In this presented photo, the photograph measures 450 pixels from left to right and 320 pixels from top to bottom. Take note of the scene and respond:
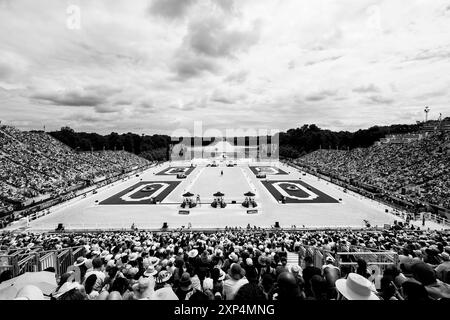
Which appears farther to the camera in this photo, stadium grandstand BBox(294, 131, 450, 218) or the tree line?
the tree line

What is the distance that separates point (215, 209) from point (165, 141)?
106 metres

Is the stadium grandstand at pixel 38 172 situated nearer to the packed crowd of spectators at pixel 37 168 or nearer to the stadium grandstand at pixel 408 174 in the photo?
the packed crowd of spectators at pixel 37 168

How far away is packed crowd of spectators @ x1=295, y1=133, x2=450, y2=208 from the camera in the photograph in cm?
3255

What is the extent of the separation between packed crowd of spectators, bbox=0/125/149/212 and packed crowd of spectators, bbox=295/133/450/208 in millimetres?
48503

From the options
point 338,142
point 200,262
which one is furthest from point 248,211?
point 338,142

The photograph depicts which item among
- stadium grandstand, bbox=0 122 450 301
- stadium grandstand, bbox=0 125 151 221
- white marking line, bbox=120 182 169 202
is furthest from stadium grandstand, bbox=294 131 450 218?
stadium grandstand, bbox=0 125 151 221

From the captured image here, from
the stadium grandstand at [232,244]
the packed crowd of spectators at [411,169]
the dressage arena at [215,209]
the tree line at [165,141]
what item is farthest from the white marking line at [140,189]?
the tree line at [165,141]

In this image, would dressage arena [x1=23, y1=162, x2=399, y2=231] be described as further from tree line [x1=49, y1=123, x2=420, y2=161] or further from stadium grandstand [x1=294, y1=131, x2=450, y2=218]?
tree line [x1=49, y1=123, x2=420, y2=161]

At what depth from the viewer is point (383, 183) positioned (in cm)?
4009

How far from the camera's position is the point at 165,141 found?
431 ft

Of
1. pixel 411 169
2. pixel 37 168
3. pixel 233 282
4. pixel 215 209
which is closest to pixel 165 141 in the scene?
pixel 37 168

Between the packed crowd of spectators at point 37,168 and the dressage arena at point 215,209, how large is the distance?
6.57 m

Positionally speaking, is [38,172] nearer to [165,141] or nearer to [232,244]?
[232,244]
